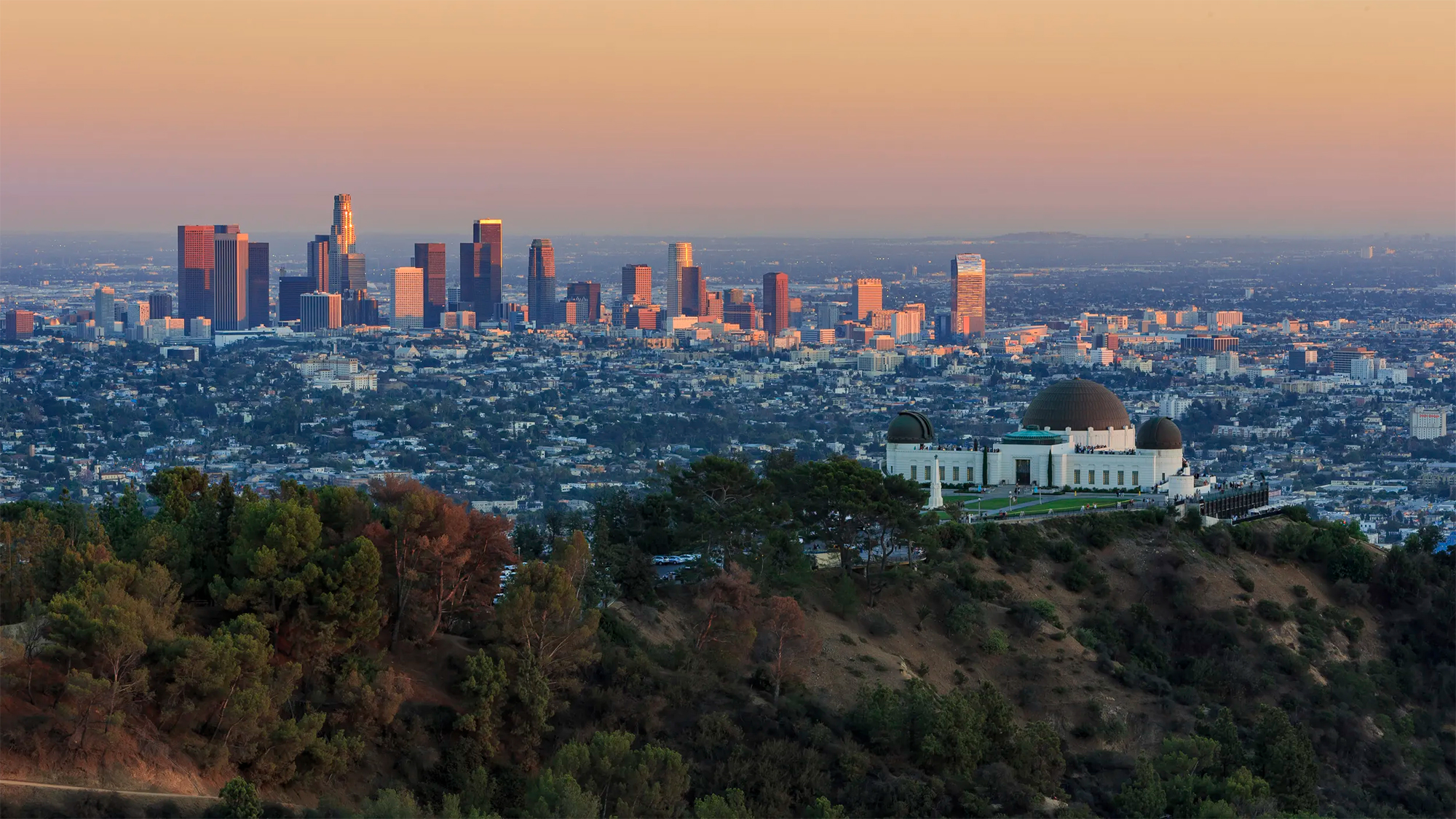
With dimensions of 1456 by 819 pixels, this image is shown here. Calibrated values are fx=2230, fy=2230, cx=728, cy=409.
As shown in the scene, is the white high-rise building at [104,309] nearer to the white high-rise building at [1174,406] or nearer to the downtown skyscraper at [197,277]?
the downtown skyscraper at [197,277]

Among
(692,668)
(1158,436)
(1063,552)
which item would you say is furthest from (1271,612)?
(692,668)

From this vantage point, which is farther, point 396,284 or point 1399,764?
point 396,284

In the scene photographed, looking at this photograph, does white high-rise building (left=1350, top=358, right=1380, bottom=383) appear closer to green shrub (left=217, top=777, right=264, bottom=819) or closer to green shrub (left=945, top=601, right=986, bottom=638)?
green shrub (left=945, top=601, right=986, bottom=638)

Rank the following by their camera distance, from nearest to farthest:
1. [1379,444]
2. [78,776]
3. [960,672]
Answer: [78,776] → [960,672] → [1379,444]

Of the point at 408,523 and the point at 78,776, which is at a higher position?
the point at 408,523

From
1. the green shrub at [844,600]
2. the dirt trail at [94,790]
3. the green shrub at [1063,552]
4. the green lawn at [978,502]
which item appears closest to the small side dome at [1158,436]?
the green lawn at [978,502]

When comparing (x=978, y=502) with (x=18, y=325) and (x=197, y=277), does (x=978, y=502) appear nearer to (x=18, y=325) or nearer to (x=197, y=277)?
(x=18, y=325)

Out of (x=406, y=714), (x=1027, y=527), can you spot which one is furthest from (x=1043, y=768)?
(x=1027, y=527)

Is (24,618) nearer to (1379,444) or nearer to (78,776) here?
(78,776)
